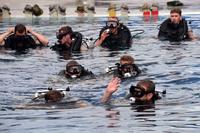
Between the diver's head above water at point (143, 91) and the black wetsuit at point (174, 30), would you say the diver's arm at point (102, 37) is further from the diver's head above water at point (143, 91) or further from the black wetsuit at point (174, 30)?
the diver's head above water at point (143, 91)

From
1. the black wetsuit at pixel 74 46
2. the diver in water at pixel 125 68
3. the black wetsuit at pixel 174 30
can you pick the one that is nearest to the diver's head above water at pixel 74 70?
the diver in water at pixel 125 68

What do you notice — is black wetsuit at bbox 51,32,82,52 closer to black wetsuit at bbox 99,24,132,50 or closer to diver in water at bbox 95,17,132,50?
diver in water at bbox 95,17,132,50

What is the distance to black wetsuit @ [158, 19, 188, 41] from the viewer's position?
22.2 metres

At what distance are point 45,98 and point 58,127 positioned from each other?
247cm

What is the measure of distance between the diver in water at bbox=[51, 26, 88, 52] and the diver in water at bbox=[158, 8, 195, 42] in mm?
2921

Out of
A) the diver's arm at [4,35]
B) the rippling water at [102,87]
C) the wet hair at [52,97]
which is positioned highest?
the diver's arm at [4,35]

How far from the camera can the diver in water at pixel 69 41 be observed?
19844mm

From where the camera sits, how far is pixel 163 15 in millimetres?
35781

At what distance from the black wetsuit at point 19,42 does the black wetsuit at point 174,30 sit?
4.12 m

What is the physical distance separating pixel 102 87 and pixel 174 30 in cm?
796

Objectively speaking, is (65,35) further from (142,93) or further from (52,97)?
(142,93)

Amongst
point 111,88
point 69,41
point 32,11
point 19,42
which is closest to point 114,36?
point 69,41

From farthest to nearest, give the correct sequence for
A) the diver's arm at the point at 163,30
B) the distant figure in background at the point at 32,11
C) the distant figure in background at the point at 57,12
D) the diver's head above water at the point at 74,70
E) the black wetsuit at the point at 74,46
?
the distant figure in background at the point at 57,12, the distant figure in background at the point at 32,11, the diver's arm at the point at 163,30, the black wetsuit at the point at 74,46, the diver's head above water at the point at 74,70

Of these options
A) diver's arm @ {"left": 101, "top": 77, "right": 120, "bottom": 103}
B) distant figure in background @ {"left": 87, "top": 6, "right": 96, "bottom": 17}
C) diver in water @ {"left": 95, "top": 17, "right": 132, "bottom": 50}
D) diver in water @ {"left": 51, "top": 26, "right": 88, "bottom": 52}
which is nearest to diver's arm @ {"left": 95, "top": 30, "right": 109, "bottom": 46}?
diver in water @ {"left": 95, "top": 17, "right": 132, "bottom": 50}
